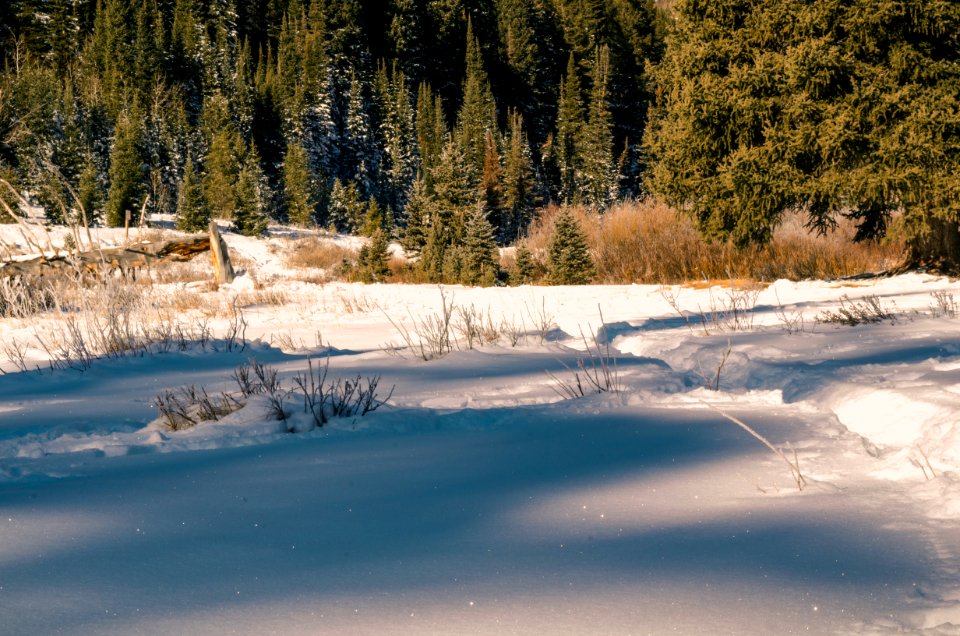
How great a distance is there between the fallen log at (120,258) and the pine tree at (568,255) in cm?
703

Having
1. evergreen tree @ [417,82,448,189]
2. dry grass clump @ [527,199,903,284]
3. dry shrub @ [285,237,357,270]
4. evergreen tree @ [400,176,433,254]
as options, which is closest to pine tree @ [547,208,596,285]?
dry grass clump @ [527,199,903,284]

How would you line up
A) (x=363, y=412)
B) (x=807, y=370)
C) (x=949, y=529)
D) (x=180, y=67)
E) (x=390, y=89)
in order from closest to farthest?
1. (x=949, y=529)
2. (x=363, y=412)
3. (x=807, y=370)
4. (x=180, y=67)
5. (x=390, y=89)

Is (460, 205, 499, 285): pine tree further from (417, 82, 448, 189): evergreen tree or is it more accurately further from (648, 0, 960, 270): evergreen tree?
(417, 82, 448, 189): evergreen tree

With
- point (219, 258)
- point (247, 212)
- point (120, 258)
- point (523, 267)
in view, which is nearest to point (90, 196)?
point (247, 212)

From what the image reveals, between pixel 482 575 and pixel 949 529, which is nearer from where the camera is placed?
pixel 482 575

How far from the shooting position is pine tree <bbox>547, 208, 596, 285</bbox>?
13406 millimetres

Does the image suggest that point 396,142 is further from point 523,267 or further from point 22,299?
point 22,299

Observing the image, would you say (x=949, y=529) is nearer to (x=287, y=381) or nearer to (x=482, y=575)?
(x=482, y=575)

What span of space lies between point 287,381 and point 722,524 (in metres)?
2.78

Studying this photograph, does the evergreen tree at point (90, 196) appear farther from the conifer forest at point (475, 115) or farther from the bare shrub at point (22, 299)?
the bare shrub at point (22, 299)

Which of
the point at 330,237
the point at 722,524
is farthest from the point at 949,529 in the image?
the point at 330,237

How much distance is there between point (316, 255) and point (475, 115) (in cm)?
3991

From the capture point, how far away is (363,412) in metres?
2.94

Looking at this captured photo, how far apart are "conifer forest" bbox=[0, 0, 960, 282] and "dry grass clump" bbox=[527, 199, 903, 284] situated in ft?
2.74
